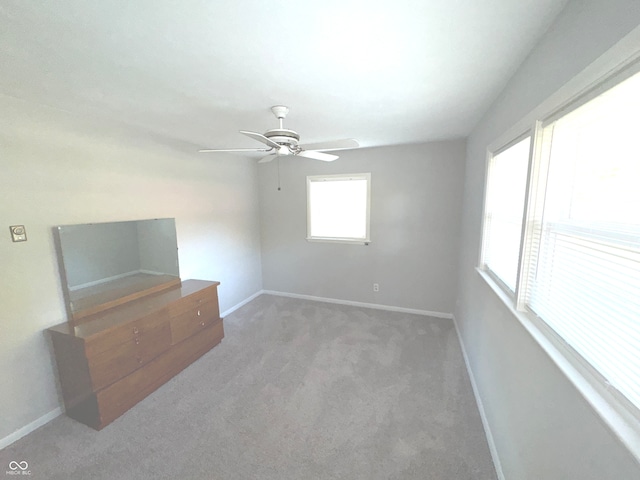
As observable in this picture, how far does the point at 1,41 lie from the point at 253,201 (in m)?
3.10

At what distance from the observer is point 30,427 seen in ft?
6.05

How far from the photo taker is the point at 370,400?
2082 millimetres

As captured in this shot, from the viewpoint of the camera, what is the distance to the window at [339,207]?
146 inches

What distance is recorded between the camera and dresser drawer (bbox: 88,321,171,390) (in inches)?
71.9

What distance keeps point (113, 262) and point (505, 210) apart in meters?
3.32

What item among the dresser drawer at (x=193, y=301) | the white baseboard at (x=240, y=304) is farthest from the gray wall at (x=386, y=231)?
the dresser drawer at (x=193, y=301)

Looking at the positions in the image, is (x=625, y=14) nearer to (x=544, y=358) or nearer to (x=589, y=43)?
(x=589, y=43)

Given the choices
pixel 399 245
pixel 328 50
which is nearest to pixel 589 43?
pixel 328 50

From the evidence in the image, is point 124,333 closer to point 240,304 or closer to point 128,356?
point 128,356

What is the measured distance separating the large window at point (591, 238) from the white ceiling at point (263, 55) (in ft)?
1.72

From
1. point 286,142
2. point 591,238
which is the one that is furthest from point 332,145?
point 591,238

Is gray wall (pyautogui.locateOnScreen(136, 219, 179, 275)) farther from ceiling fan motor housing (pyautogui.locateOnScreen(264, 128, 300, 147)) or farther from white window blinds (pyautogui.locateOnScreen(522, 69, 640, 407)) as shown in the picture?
white window blinds (pyautogui.locateOnScreen(522, 69, 640, 407))

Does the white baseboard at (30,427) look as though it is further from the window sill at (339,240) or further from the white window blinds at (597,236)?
the white window blinds at (597,236)

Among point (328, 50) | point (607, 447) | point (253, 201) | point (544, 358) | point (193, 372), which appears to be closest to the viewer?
point (607, 447)
